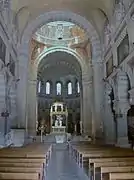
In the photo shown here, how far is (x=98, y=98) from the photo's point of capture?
16.0 metres

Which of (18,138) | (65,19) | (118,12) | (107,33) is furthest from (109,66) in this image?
(18,138)

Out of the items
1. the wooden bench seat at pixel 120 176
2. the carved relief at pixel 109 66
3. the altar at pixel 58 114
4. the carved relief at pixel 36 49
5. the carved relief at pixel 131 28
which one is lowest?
the wooden bench seat at pixel 120 176

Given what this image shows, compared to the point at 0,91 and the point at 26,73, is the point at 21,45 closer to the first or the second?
the point at 26,73

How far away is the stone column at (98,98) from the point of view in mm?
15647

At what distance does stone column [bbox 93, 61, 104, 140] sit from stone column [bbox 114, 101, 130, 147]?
9.57 feet

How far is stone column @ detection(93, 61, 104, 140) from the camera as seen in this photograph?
15.6 metres

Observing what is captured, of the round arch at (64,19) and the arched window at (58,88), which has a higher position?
the round arch at (64,19)

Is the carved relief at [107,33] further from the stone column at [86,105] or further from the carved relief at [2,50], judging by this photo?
the stone column at [86,105]

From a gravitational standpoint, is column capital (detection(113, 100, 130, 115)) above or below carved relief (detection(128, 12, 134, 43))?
below

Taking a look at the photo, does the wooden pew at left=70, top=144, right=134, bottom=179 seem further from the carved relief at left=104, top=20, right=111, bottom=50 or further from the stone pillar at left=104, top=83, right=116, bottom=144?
the carved relief at left=104, top=20, right=111, bottom=50

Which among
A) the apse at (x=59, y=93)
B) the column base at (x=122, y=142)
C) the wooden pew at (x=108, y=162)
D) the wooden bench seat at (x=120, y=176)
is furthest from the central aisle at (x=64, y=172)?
the apse at (x=59, y=93)

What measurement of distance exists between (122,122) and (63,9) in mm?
8668

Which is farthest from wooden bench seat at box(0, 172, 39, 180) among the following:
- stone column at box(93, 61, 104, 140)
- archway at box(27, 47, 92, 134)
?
archway at box(27, 47, 92, 134)

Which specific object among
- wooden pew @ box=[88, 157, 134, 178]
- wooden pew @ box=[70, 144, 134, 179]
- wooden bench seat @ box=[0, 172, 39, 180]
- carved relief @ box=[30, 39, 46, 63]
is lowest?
wooden pew @ box=[70, 144, 134, 179]
